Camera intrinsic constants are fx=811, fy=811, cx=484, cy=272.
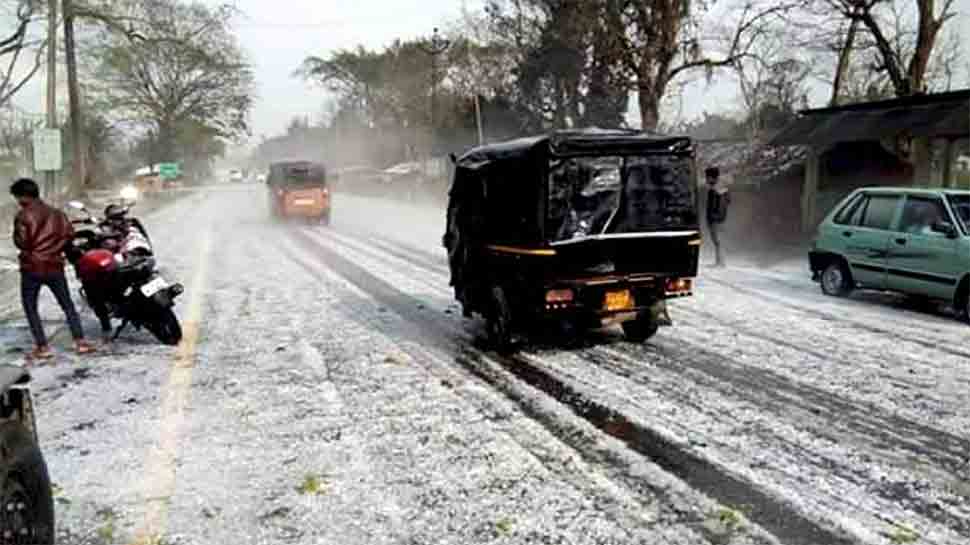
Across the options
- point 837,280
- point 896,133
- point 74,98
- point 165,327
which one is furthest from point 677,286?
point 74,98

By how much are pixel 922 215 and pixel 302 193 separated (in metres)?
20.8

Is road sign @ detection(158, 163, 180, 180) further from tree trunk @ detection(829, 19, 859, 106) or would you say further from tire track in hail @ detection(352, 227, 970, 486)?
tire track in hail @ detection(352, 227, 970, 486)

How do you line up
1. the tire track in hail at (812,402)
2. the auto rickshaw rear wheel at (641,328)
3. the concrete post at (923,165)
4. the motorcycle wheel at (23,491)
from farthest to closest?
the concrete post at (923,165) < the auto rickshaw rear wheel at (641,328) < the tire track in hail at (812,402) < the motorcycle wheel at (23,491)

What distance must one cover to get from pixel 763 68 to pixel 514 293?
31677mm

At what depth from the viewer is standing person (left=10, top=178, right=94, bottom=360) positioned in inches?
317

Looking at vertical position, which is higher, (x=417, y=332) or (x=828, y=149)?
(x=828, y=149)

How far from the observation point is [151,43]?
3319cm

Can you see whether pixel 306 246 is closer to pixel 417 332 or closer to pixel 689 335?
pixel 417 332

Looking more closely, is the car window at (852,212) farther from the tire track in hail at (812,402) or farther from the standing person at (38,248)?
the standing person at (38,248)

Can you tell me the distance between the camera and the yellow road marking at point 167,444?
4.42 meters

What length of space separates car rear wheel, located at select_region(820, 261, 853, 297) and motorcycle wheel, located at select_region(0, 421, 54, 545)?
11023 mm

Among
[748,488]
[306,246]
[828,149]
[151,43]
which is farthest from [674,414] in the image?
[151,43]

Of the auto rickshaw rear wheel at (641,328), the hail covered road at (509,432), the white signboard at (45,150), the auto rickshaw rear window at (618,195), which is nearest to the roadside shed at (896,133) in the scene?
the hail covered road at (509,432)

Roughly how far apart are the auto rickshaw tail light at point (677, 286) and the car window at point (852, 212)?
4.68 meters
